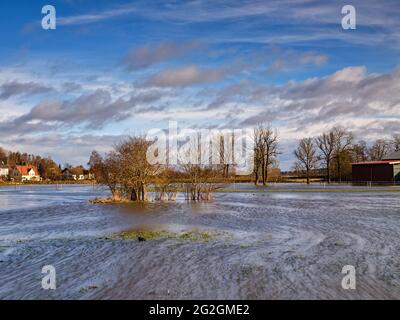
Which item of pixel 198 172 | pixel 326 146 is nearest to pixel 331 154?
pixel 326 146

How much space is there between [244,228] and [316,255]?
5.84m

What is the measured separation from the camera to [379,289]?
28.1ft

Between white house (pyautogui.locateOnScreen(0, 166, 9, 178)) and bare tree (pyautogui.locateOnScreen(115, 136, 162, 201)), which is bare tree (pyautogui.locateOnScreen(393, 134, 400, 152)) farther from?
white house (pyautogui.locateOnScreen(0, 166, 9, 178))

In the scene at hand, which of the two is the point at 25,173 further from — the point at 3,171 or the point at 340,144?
the point at 340,144

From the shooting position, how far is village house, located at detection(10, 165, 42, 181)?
417 feet

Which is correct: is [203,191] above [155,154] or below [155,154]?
below

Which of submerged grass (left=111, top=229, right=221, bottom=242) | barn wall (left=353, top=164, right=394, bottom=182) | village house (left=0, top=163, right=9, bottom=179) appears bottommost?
submerged grass (left=111, top=229, right=221, bottom=242)

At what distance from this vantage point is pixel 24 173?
430ft

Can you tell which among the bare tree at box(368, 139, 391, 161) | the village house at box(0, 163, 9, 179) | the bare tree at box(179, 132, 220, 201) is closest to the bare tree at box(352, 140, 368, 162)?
the bare tree at box(368, 139, 391, 161)

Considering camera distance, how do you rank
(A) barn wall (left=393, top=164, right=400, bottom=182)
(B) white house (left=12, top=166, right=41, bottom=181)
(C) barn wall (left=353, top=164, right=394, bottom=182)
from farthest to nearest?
(B) white house (left=12, top=166, right=41, bottom=181) → (C) barn wall (left=353, top=164, right=394, bottom=182) → (A) barn wall (left=393, top=164, right=400, bottom=182)

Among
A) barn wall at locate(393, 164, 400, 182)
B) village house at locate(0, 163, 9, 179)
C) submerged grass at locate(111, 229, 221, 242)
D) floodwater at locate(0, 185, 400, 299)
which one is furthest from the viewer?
village house at locate(0, 163, 9, 179)
